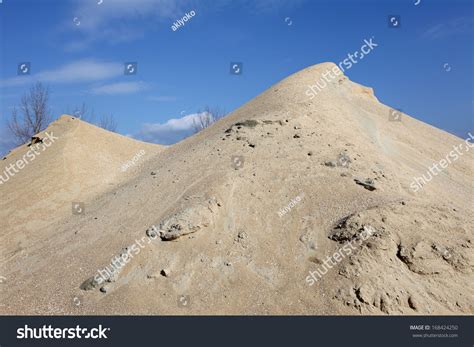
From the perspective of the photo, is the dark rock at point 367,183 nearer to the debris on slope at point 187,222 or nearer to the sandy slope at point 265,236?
the sandy slope at point 265,236

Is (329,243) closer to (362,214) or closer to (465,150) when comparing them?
(362,214)

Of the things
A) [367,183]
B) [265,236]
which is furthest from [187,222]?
[367,183]

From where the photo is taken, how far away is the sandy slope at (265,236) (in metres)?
5.94

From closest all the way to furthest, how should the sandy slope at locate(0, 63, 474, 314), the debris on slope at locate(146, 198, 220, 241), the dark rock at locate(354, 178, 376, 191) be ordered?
the sandy slope at locate(0, 63, 474, 314)
the debris on slope at locate(146, 198, 220, 241)
the dark rock at locate(354, 178, 376, 191)

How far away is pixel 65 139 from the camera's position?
14.8 m

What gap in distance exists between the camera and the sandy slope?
5941mm

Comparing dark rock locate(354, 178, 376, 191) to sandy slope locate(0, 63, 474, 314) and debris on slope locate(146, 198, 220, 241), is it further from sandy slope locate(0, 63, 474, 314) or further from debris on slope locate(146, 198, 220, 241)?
debris on slope locate(146, 198, 220, 241)

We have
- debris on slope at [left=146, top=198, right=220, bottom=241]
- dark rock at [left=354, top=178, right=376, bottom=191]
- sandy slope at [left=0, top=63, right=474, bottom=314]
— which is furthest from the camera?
dark rock at [left=354, top=178, right=376, bottom=191]

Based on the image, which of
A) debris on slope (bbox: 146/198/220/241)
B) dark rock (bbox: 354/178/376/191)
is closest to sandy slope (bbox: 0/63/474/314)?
debris on slope (bbox: 146/198/220/241)

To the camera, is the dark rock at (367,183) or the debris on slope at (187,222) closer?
the debris on slope at (187,222)

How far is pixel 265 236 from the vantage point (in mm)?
6949

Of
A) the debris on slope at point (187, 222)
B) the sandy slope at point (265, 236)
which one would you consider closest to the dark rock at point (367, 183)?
the sandy slope at point (265, 236)

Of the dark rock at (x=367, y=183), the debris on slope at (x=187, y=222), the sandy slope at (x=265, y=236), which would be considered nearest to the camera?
the sandy slope at (x=265, y=236)

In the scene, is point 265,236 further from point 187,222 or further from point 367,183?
point 367,183
